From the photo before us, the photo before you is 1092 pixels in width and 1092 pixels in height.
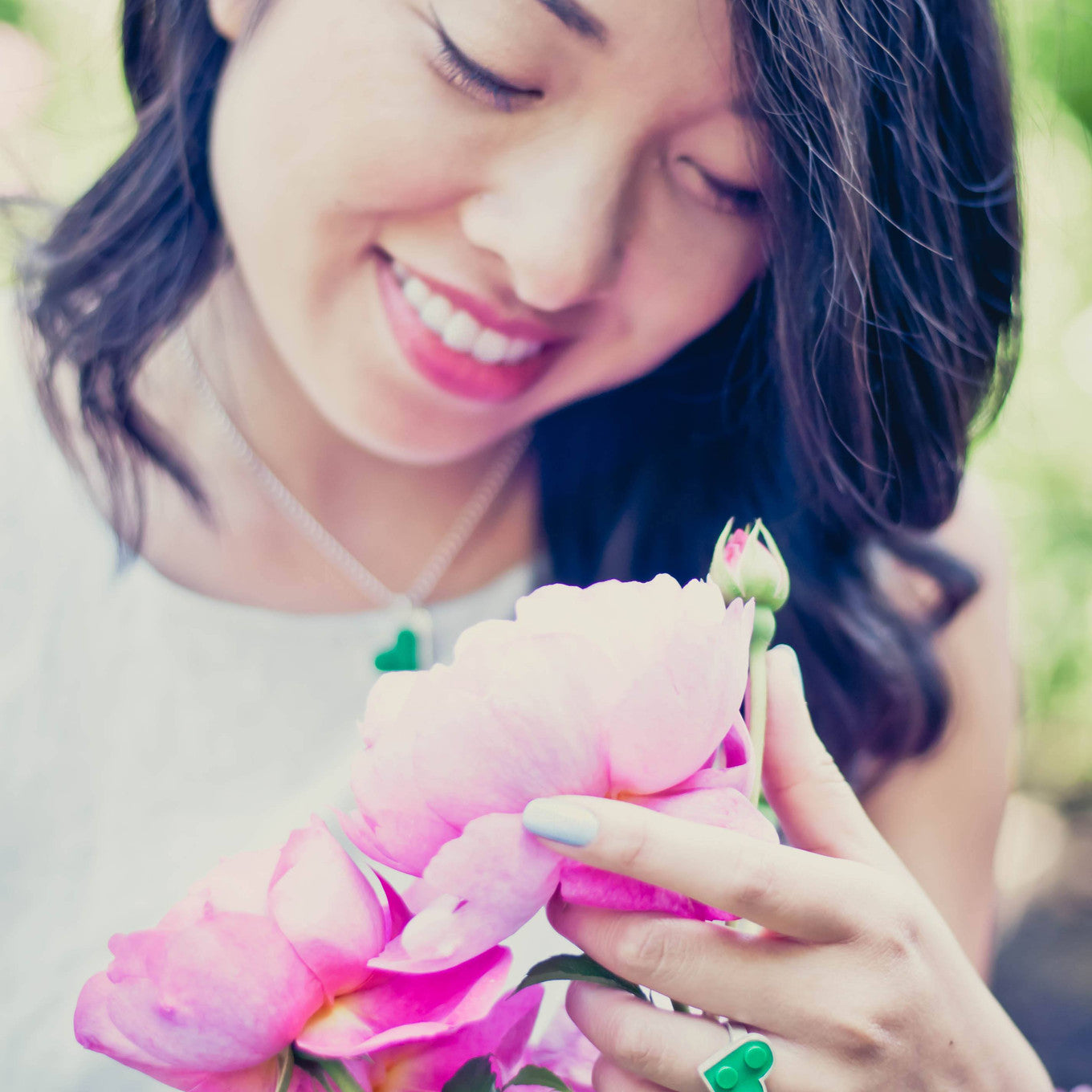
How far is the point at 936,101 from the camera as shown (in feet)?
2.25

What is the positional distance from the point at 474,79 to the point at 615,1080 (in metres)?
0.53

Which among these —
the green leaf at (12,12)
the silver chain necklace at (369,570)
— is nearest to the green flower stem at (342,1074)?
the silver chain necklace at (369,570)

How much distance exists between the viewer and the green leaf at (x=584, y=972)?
0.35m

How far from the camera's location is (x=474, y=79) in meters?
0.58

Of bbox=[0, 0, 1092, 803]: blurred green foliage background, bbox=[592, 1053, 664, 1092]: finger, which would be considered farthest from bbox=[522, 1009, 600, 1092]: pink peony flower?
bbox=[0, 0, 1092, 803]: blurred green foliage background

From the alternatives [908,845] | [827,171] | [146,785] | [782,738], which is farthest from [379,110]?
[908,845]

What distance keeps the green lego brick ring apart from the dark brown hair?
1.63ft

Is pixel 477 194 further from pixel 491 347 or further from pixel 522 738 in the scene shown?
pixel 522 738

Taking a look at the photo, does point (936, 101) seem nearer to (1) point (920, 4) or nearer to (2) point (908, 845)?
(1) point (920, 4)

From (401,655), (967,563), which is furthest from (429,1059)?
(967,563)

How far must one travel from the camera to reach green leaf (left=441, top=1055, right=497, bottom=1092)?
0.31m

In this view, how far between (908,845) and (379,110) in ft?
2.75

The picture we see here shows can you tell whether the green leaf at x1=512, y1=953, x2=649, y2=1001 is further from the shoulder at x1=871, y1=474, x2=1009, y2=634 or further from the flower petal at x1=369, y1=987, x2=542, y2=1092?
the shoulder at x1=871, y1=474, x2=1009, y2=634

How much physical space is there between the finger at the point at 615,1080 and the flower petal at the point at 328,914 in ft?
0.40
